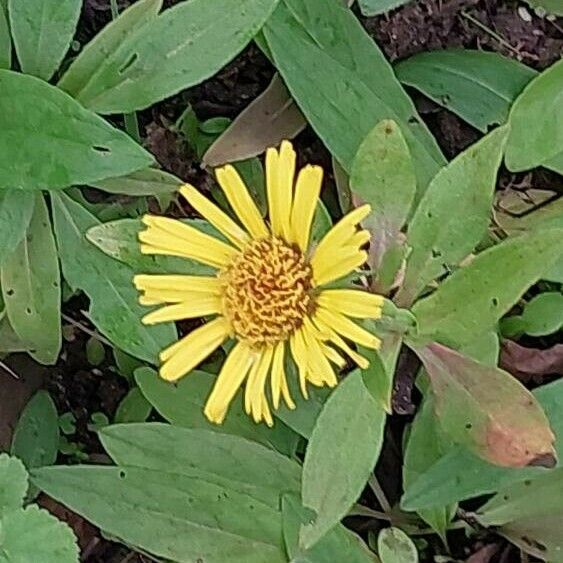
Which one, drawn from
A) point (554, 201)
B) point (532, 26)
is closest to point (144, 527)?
point (554, 201)

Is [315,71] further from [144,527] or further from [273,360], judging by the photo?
[144,527]

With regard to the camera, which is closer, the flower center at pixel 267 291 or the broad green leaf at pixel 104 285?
the flower center at pixel 267 291

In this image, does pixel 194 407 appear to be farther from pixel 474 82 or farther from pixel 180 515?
pixel 474 82

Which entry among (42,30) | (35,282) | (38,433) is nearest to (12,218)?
(35,282)

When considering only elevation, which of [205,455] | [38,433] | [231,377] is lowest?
[38,433]

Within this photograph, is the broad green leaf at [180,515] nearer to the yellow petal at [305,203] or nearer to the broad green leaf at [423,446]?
the broad green leaf at [423,446]

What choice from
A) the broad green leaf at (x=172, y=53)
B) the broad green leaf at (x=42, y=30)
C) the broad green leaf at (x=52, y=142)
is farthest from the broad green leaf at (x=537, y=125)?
the broad green leaf at (x=42, y=30)
